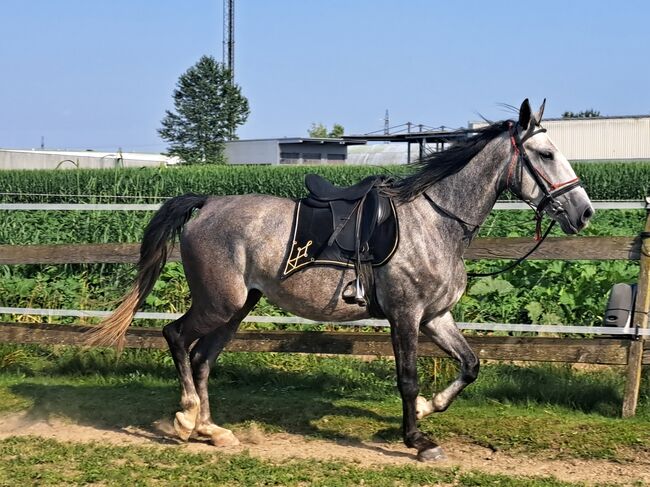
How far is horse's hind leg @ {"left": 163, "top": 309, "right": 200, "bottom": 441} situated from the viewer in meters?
6.08

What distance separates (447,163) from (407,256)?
0.77m

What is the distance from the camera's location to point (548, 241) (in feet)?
21.8

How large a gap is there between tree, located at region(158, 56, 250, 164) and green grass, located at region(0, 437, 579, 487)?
169 feet

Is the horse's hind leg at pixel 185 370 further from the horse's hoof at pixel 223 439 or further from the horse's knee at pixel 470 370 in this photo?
the horse's knee at pixel 470 370

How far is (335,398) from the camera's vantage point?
280 inches

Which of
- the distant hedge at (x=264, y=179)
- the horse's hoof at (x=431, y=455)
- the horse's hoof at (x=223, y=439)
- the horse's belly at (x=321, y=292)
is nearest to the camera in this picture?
the horse's hoof at (x=431, y=455)

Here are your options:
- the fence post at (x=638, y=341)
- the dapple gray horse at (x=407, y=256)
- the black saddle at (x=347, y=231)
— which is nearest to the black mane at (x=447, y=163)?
the dapple gray horse at (x=407, y=256)

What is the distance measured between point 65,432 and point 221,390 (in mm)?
1548

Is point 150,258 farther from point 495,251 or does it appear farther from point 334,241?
point 495,251

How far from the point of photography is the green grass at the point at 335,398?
6.07 m

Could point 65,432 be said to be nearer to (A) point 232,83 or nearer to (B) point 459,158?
(B) point 459,158

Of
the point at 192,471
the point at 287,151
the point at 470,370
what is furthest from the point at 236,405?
the point at 287,151

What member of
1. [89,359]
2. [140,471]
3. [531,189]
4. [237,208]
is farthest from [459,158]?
[89,359]

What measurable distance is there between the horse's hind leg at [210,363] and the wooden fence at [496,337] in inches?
34.6
